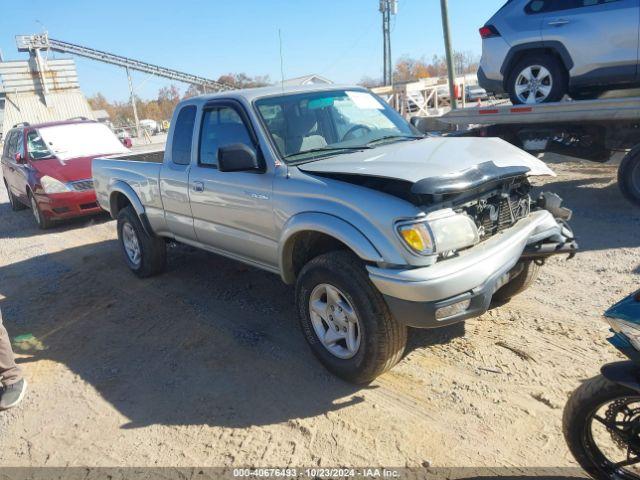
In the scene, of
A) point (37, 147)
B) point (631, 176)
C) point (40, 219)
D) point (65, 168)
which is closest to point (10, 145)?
point (37, 147)

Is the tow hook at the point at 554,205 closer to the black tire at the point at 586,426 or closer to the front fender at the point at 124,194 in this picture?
the black tire at the point at 586,426

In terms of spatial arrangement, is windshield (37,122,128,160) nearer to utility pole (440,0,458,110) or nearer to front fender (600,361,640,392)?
utility pole (440,0,458,110)

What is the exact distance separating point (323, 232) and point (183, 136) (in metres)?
2.36

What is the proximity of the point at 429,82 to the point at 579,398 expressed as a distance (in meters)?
20.4

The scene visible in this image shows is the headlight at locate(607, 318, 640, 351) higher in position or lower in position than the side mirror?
lower

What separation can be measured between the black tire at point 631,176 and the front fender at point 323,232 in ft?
17.2

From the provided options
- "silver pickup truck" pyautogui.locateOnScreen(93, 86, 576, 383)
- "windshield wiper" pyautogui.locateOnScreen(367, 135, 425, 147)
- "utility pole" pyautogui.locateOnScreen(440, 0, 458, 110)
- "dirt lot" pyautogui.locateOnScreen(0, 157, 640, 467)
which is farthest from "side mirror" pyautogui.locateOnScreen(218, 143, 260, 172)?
"utility pole" pyautogui.locateOnScreen(440, 0, 458, 110)

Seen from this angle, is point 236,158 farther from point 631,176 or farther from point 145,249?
point 631,176

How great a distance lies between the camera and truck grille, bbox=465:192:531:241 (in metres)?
3.33

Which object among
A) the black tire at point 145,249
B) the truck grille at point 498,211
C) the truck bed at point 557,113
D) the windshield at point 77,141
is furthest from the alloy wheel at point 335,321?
the windshield at point 77,141

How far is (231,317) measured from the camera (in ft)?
15.4

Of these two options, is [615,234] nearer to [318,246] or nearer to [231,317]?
[318,246]

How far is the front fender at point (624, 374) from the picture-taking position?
2.12 metres

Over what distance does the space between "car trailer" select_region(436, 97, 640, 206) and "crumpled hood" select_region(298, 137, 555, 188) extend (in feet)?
11.0
